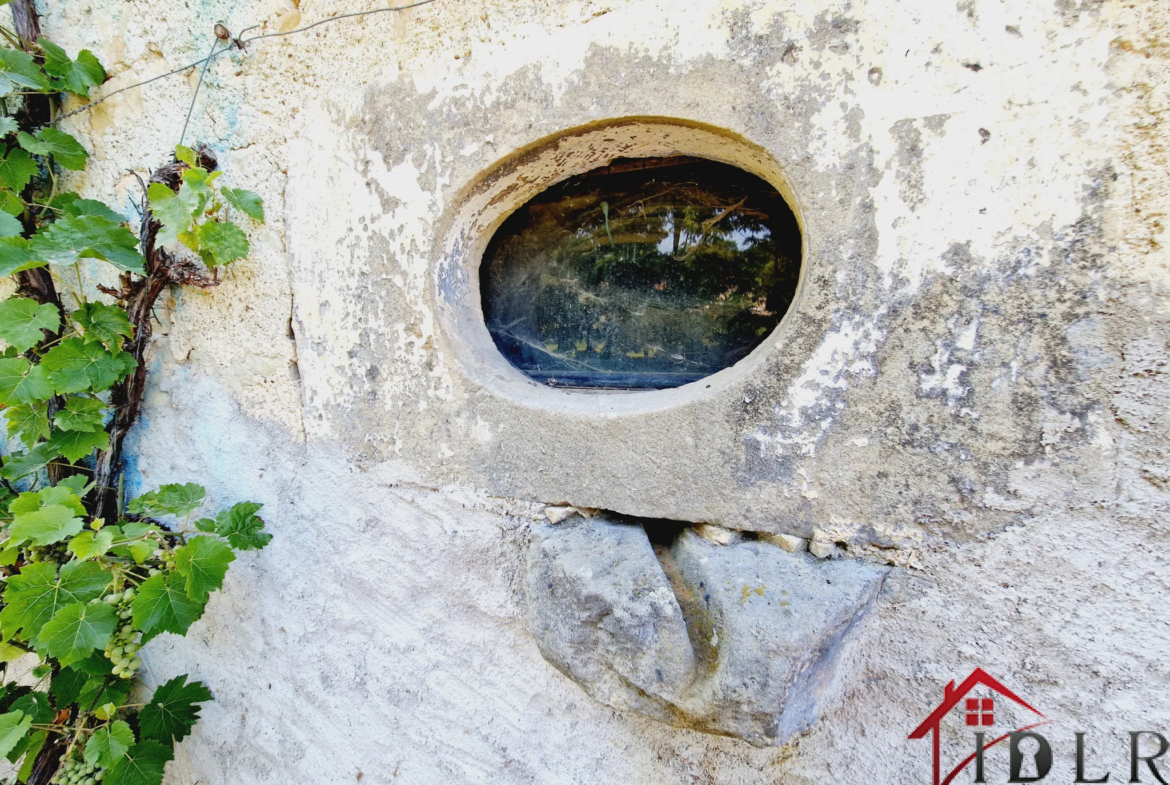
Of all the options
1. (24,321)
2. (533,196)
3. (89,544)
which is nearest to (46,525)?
(89,544)

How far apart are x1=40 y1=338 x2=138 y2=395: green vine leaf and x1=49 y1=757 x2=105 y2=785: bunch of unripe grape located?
0.93 metres

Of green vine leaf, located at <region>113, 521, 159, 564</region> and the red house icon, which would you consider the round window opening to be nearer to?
the red house icon

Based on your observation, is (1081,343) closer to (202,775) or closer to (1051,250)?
(1051,250)

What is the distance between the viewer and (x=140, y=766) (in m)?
1.11

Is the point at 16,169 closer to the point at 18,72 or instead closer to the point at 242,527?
the point at 18,72

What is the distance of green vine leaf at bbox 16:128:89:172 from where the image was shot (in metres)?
1.19

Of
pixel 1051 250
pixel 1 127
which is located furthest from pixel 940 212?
pixel 1 127

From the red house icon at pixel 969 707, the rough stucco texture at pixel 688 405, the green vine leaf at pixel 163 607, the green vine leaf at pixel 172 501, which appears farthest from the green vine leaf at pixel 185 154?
the red house icon at pixel 969 707

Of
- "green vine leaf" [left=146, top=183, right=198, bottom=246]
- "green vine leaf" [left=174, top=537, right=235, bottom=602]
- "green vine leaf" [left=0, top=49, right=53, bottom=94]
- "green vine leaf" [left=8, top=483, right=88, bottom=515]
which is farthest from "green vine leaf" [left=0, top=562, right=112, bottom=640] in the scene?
"green vine leaf" [left=0, top=49, right=53, bottom=94]

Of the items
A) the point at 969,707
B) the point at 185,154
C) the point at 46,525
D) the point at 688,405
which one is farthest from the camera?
the point at 185,154

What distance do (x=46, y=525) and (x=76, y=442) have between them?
1.02ft

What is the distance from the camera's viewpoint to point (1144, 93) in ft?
1.96

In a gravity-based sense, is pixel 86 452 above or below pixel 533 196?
below

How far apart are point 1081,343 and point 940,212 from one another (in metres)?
0.24
